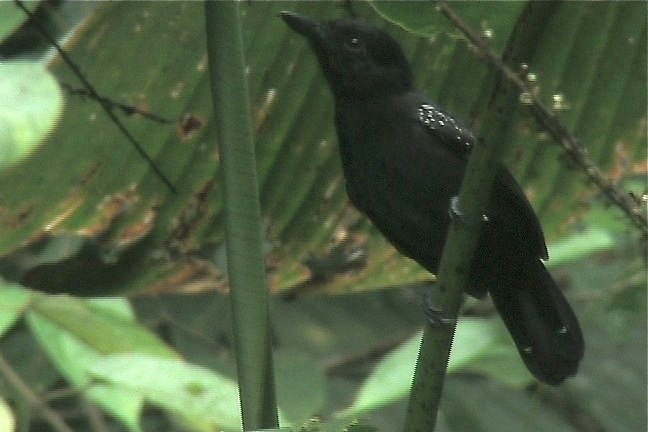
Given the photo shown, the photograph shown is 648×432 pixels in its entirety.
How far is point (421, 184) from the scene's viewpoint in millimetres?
1678

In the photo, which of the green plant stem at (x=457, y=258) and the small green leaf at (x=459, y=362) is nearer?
the green plant stem at (x=457, y=258)

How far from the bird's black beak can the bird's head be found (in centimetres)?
2

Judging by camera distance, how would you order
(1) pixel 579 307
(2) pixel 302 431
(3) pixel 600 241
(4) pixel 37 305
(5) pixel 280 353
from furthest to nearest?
(1) pixel 579 307, (5) pixel 280 353, (3) pixel 600 241, (4) pixel 37 305, (2) pixel 302 431

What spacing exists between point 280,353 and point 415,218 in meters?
0.85

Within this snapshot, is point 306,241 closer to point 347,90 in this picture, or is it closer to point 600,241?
point 347,90

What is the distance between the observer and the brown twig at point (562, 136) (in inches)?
Answer: 42.1

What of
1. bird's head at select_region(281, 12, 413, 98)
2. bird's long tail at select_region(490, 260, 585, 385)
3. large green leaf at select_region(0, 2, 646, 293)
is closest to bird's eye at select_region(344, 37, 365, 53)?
bird's head at select_region(281, 12, 413, 98)

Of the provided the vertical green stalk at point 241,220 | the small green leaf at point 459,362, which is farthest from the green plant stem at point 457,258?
the small green leaf at point 459,362

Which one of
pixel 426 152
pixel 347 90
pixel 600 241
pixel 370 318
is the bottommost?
pixel 370 318

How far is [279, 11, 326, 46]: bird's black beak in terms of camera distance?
5.28 ft

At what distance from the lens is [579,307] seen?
3271 mm

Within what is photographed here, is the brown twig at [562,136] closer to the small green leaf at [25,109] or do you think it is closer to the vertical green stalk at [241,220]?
the vertical green stalk at [241,220]

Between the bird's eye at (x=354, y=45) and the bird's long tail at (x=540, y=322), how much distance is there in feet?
1.45

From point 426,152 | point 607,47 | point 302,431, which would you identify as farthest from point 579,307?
point 302,431
